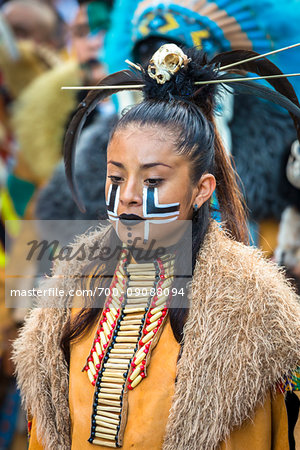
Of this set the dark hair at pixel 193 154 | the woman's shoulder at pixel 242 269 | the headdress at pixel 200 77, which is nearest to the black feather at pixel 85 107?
the headdress at pixel 200 77

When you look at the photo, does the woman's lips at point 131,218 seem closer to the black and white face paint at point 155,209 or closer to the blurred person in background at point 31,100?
the black and white face paint at point 155,209

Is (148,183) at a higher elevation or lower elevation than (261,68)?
lower

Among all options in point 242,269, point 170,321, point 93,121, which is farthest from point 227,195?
point 93,121

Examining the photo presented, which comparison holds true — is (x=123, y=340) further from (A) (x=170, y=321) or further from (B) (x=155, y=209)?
(B) (x=155, y=209)

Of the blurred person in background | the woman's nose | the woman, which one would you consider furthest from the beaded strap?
the blurred person in background

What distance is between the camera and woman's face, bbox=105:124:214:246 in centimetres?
166

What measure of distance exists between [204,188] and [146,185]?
0.19 meters

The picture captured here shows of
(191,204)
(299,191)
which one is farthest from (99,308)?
(299,191)

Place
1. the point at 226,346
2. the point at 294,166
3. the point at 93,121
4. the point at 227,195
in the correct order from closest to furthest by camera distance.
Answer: the point at 226,346 < the point at 227,195 < the point at 294,166 < the point at 93,121

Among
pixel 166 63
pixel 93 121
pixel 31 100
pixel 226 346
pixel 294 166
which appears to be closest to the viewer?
pixel 226 346

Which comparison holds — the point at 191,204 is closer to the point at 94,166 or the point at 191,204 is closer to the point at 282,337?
the point at 282,337

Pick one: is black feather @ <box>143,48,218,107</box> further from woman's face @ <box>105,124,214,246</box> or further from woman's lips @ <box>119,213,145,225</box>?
woman's lips @ <box>119,213,145,225</box>

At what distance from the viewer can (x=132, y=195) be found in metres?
1.65

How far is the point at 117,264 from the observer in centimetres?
187
